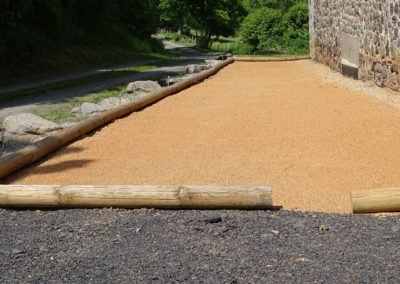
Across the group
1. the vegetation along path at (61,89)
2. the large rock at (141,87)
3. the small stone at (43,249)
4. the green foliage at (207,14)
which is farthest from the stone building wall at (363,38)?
the green foliage at (207,14)

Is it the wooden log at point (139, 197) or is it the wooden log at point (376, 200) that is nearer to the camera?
the wooden log at point (376, 200)

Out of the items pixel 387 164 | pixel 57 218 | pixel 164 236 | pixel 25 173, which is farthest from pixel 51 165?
pixel 387 164

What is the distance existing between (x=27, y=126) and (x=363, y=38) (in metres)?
10.1

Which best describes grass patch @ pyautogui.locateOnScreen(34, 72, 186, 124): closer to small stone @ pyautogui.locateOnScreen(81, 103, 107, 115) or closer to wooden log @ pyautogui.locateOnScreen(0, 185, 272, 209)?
small stone @ pyautogui.locateOnScreen(81, 103, 107, 115)

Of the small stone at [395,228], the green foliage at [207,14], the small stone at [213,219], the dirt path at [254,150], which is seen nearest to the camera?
the small stone at [395,228]

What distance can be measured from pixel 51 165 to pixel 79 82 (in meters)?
12.3

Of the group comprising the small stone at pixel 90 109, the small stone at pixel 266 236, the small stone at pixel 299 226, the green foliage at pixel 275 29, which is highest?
the small stone at pixel 266 236

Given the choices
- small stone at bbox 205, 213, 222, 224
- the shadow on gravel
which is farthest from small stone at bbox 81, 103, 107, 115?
small stone at bbox 205, 213, 222, 224

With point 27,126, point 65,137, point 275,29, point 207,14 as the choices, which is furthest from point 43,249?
point 207,14

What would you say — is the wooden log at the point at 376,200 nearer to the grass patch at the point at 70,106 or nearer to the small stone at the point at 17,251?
the small stone at the point at 17,251

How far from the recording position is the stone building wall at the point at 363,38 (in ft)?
42.5

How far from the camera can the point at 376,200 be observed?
485 centimetres

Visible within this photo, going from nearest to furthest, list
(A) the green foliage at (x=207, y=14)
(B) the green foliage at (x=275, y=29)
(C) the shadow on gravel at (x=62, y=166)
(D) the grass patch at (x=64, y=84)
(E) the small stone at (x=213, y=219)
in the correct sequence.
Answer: (E) the small stone at (x=213, y=219) → (C) the shadow on gravel at (x=62, y=166) → (D) the grass patch at (x=64, y=84) → (B) the green foliage at (x=275, y=29) → (A) the green foliage at (x=207, y=14)

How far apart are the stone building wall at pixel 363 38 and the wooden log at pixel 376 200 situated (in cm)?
839
